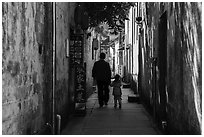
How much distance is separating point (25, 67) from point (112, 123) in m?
3.91

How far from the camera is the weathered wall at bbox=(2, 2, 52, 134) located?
398 cm

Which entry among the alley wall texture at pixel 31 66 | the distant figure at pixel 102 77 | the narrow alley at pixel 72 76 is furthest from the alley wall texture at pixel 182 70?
the distant figure at pixel 102 77

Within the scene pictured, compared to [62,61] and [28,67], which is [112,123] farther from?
[28,67]

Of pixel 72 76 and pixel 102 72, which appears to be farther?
pixel 102 72

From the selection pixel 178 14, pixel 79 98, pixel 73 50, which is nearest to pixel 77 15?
pixel 73 50

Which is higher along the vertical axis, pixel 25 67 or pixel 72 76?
pixel 25 67

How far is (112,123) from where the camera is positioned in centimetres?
824

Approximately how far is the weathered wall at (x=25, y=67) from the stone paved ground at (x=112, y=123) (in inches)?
57.2

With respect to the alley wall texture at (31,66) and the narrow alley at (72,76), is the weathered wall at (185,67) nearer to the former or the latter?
the narrow alley at (72,76)

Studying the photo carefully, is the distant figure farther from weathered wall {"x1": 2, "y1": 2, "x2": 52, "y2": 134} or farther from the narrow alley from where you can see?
weathered wall {"x1": 2, "y1": 2, "x2": 52, "y2": 134}

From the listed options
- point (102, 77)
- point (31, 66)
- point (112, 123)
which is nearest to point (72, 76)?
point (102, 77)

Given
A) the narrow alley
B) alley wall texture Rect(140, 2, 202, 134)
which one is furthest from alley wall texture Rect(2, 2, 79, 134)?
alley wall texture Rect(140, 2, 202, 134)

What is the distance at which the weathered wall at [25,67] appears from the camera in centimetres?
398

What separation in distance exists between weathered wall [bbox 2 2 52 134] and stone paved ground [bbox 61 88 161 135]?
57.2 inches
